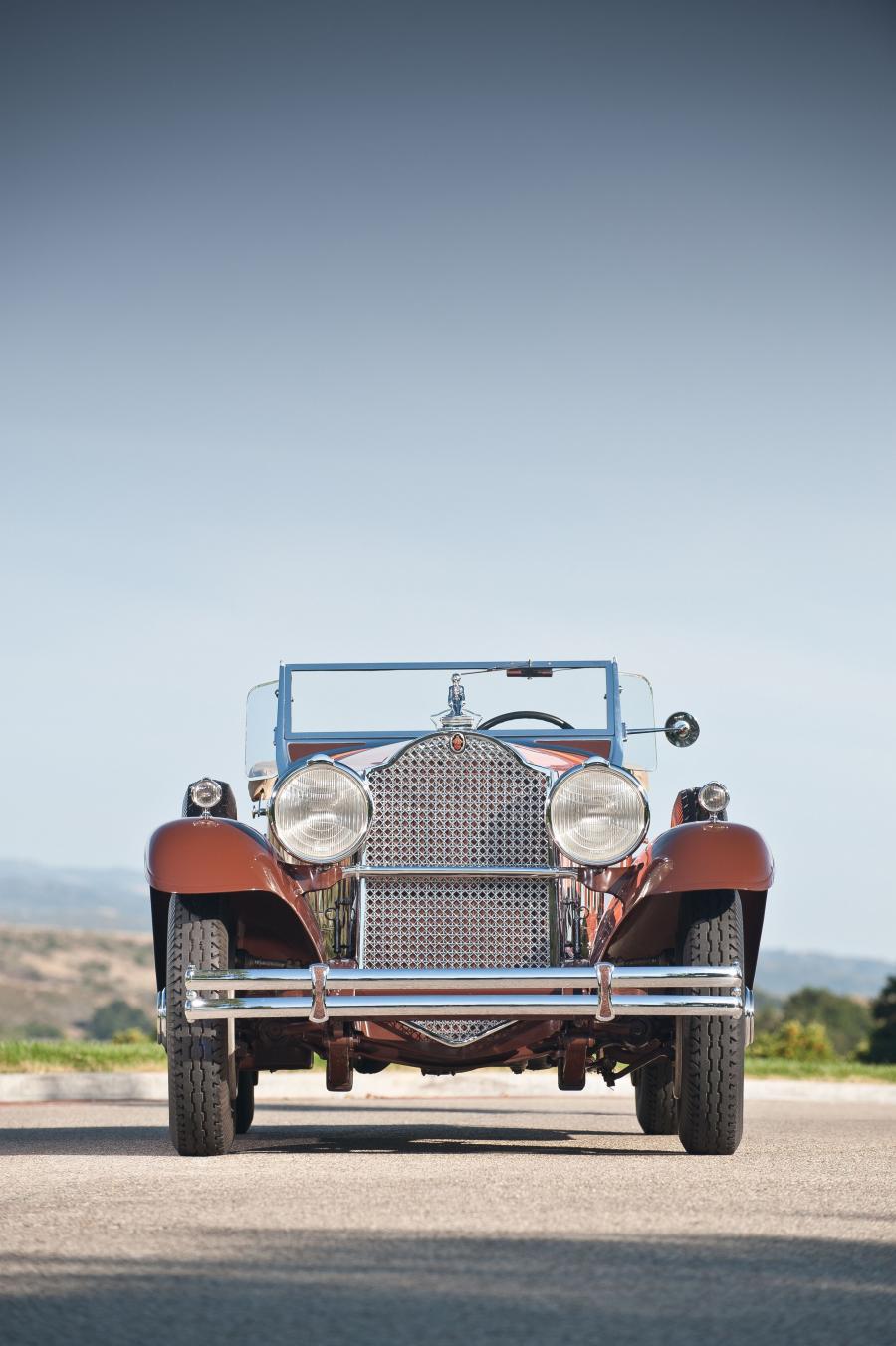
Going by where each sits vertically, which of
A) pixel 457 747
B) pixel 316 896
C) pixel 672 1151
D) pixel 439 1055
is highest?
pixel 457 747

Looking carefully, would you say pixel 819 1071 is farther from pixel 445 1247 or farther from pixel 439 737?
pixel 445 1247

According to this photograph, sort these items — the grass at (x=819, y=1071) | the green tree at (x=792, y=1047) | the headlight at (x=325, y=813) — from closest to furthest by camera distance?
1. the headlight at (x=325, y=813)
2. the grass at (x=819, y=1071)
3. the green tree at (x=792, y=1047)

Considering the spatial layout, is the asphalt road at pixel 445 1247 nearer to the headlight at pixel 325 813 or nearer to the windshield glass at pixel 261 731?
the headlight at pixel 325 813

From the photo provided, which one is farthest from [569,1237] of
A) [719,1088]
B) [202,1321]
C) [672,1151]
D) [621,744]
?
[621,744]

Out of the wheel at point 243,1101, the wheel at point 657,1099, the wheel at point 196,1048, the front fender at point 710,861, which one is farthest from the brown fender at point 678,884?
the wheel at point 243,1101

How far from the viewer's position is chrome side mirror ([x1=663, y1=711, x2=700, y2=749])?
27.7 feet

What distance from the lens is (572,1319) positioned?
3166 millimetres

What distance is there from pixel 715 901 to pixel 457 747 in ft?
3.91

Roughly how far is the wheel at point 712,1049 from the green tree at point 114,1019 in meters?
96.5

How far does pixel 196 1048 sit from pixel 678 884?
6.10ft

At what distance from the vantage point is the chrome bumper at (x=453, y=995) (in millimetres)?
6203

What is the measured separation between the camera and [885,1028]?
5631 cm

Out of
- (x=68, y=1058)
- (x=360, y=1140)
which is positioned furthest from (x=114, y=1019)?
(x=360, y=1140)

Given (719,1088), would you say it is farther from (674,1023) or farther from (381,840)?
(381,840)
